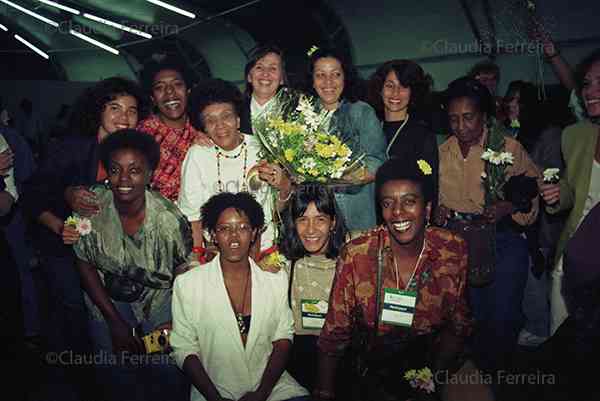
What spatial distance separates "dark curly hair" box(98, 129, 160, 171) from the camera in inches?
117

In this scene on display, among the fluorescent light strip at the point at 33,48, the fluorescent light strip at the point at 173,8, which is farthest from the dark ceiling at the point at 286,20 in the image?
the fluorescent light strip at the point at 33,48

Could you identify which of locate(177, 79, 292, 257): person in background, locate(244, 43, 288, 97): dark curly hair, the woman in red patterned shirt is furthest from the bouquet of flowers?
locate(244, 43, 288, 97): dark curly hair

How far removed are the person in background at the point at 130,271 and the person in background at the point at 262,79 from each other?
36.1 inches

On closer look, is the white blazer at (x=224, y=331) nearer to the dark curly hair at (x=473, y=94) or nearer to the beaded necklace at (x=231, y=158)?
the beaded necklace at (x=231, y=158)

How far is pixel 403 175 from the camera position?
267 centimetres

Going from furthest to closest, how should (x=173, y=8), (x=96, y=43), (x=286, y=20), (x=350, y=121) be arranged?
(x=96, y=43), (x=173, y=8), (x=286, y=20), (x=350, y=121)

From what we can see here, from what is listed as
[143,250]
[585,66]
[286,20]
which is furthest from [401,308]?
[286,20]

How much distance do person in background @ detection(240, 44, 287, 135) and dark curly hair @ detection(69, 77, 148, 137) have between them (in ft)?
2.63

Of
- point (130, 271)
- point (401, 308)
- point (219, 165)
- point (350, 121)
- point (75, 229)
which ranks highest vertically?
point (350, 121)

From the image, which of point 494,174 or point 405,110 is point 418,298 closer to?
point 494,174

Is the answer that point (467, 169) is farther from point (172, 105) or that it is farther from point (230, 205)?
point (172, 105)

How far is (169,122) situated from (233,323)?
1.56 m

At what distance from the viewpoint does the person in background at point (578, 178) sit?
10.1 feet

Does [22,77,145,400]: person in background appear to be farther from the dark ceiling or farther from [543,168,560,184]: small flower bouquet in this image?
the dark ceiling
